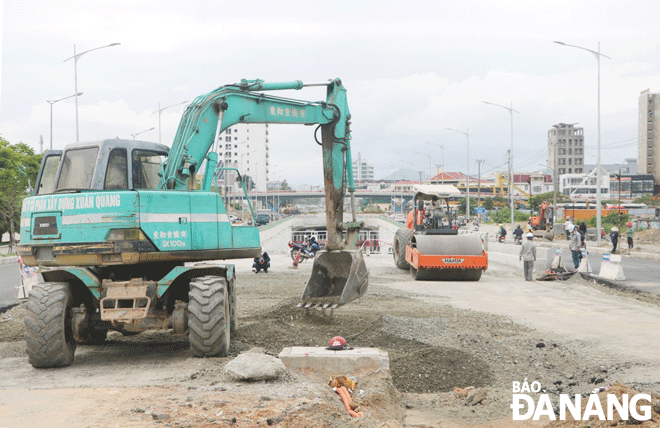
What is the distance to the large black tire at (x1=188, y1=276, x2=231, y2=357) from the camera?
32.9 feet

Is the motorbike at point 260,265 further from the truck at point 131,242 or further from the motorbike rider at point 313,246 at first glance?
the truck at point 131,242

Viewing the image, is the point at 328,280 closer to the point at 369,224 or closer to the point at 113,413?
the point at 113,413

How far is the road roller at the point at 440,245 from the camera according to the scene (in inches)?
898

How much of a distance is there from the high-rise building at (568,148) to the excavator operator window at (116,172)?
593ft

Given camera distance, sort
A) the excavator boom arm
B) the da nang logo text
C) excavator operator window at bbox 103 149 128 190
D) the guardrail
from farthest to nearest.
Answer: the guardrail
the excavator boom arm
excavator operator window at bbox 103 149 128 190
the da nang logo text

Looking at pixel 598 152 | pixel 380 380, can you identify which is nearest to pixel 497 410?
pixel 380 380

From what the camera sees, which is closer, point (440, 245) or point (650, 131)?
point (440, 245)

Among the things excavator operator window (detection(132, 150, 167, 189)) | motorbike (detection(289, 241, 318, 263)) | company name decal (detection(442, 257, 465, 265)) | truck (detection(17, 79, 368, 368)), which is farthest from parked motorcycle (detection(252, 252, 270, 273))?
excavator operator window (detection(132, 150, 167, 189))

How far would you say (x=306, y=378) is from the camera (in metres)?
8.90

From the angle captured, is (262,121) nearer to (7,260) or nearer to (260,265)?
(260,265)

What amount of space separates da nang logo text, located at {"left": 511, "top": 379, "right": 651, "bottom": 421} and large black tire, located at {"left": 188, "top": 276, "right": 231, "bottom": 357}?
3980 mm

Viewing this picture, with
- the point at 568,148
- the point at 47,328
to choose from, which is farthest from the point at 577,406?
the point at 568,148

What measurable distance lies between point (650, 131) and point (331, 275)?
485 ft

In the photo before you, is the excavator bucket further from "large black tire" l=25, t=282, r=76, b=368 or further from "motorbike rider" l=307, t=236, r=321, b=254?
"motorbike rider" l=307, t=236, r=321, b=254
